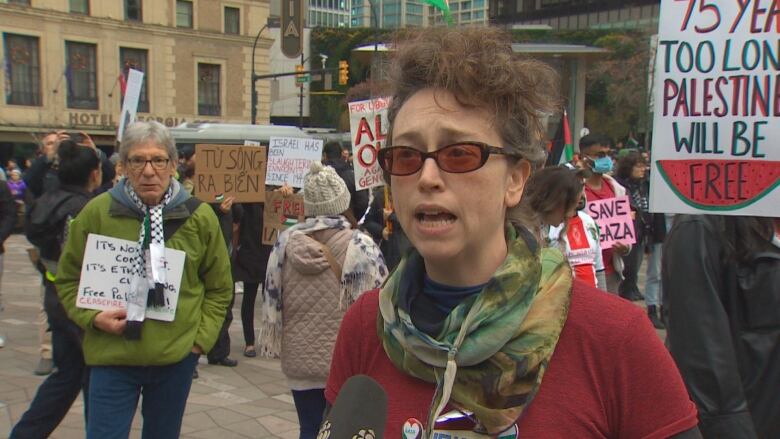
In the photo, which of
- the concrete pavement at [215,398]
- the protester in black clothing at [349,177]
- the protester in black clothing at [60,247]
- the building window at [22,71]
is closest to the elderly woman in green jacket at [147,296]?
the protester in black clothing at [60,247]

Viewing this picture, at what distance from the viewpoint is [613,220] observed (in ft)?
23.0

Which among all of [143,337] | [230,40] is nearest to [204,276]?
[143,337]

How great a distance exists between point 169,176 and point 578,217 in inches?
110

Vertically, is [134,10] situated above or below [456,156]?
above

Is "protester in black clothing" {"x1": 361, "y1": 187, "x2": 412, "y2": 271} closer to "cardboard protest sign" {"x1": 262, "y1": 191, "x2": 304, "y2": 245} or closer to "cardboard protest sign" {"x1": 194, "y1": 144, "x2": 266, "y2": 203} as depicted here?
"cardboard protest sign" {"x1": 262, "y1": 191, "x2": 304, "y2": 245}

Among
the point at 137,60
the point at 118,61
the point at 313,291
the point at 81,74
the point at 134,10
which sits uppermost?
the point at 134,10

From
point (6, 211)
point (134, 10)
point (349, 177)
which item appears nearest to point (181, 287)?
point (6, 211)

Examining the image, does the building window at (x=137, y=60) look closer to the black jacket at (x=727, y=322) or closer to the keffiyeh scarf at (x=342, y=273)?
the keffiyeh scarf at (x=342, y=273)

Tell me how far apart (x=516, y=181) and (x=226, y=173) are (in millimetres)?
6037

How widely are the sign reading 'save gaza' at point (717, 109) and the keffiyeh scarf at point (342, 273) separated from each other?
1.75 m

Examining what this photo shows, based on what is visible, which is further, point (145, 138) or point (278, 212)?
point (278, 212)

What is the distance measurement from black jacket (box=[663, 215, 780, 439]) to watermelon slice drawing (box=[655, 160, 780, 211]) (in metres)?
0.15

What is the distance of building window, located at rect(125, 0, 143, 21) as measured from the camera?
122 feet

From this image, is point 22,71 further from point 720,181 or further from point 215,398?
point 720,181
